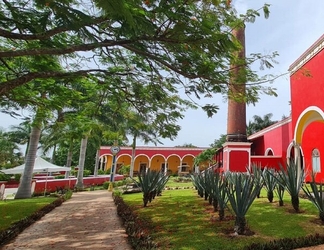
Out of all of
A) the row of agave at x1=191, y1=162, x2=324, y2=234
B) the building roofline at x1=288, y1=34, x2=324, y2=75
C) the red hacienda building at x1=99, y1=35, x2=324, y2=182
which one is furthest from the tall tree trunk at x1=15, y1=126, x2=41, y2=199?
the building roofline at x1=288, y1=34, x2=324, y2=75

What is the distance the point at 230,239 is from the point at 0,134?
3645cm

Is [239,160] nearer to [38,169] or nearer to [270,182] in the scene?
[270,182]

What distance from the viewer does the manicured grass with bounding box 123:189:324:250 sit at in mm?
4523

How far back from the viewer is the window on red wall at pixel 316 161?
47.2 feet

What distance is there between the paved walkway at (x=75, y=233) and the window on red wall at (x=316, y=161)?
11.8 m

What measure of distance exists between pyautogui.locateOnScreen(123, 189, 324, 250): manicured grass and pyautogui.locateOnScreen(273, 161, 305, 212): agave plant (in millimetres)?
328

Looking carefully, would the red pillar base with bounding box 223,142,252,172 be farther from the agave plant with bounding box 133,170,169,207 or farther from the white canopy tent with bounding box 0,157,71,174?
the white canopy tent with bounding box 0,157,71,174

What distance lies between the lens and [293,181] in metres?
6.35

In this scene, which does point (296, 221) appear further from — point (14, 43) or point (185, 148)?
point (185, 148)

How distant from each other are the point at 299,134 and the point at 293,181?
790cm

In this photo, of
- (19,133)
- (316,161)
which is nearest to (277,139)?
(316,161)

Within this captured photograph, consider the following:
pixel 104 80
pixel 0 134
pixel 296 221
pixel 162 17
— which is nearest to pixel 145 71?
pixel 104 80

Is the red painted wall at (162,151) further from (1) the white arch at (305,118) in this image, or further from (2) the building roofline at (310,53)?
(2) the building roofline at (310,53)

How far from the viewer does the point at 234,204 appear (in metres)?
4.94
